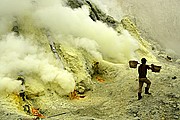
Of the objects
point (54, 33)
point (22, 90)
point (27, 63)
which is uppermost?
point (54, 33)

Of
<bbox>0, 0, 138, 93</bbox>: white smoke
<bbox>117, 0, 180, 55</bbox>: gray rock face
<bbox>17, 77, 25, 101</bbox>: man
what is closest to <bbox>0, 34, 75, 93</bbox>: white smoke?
<bbox>0, 0, 138, 93</bbox>: white smoke

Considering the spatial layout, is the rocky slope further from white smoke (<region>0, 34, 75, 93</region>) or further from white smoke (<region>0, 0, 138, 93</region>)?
white smoke (<region>0, 0, 138, 93</region>)

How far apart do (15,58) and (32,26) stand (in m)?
2.70

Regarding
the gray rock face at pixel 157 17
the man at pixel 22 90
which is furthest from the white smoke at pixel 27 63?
the gray rock face at pixel 157 17

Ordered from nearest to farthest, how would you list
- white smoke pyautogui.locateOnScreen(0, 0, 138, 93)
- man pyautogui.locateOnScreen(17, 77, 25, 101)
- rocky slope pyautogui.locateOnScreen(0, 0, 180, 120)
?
1. rocky slope pyautogui.locateOnScreen(0, 0, 180, 120)
2. man pyautogui.locateOnScreen(17, 77, 25, 101)
3. white smoke pyautogui.locateOnScreen(0, 0, 138, 93)

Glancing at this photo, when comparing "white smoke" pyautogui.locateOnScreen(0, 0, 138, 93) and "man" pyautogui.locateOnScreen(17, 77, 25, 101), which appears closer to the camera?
"man" pyautogui.locateOnScreen(17, 77, 25, 101)

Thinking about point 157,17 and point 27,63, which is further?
point 157,17

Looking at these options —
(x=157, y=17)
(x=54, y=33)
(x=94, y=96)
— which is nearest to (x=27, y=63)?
(x=94, y=96)

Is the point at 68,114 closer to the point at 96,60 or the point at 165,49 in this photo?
the point at 96,60

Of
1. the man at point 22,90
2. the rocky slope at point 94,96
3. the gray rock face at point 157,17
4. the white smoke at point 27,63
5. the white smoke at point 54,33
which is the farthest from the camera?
the gray rock face at point 157,17

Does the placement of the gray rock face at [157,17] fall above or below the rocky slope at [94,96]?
above

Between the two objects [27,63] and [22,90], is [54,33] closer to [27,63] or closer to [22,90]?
[27,63]

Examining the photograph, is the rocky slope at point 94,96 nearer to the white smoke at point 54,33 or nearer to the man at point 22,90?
the man at point 22,90

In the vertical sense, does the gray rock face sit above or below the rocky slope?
above
